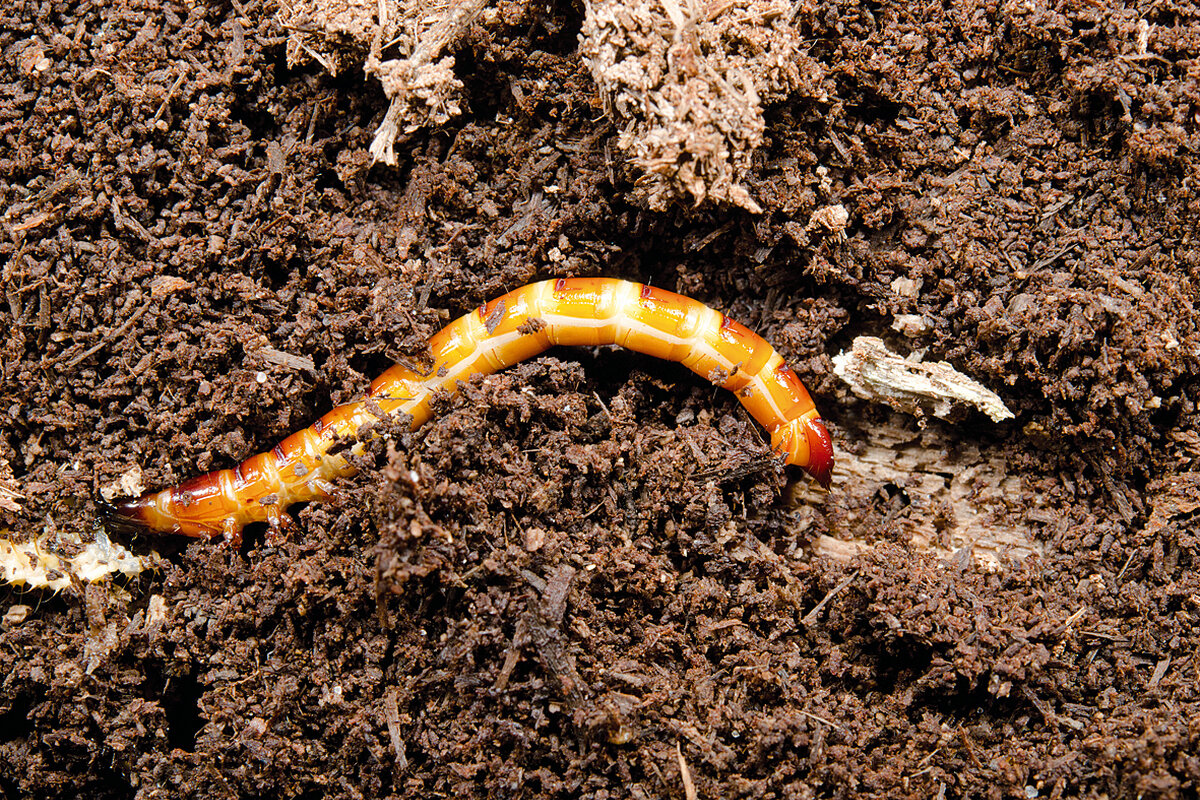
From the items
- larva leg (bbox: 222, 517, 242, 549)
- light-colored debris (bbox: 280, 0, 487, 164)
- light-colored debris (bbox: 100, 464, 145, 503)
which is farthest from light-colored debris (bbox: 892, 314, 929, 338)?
light-colored debris (bbox: 100, 464, 145, 503)

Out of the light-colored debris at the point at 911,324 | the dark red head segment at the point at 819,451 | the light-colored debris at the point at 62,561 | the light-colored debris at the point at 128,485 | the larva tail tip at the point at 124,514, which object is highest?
the light-colored debris at the point at 911,324

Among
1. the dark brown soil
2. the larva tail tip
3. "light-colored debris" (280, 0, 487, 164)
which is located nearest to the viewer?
the dark brown soil

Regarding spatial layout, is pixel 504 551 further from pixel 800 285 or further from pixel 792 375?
pixel 800 285

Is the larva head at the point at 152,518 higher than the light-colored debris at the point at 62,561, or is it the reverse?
the larva head at the point at 152,518

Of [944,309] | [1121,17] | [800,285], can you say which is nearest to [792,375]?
[800,285]

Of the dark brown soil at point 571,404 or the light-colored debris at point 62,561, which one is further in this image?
the light-colored debris at point 62,561

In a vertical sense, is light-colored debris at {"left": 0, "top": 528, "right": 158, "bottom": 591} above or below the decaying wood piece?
below

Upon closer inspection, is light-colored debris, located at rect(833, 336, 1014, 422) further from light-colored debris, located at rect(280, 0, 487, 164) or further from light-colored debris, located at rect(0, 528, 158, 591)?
light-colored debris, located at rect(0, 528, 158, 591)

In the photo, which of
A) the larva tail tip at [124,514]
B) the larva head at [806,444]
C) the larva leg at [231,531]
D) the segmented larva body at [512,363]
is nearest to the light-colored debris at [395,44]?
the segmented larva body at [512,363]

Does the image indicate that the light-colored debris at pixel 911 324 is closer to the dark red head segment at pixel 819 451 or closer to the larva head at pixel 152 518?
the dark red head segment at pixel 819 451
